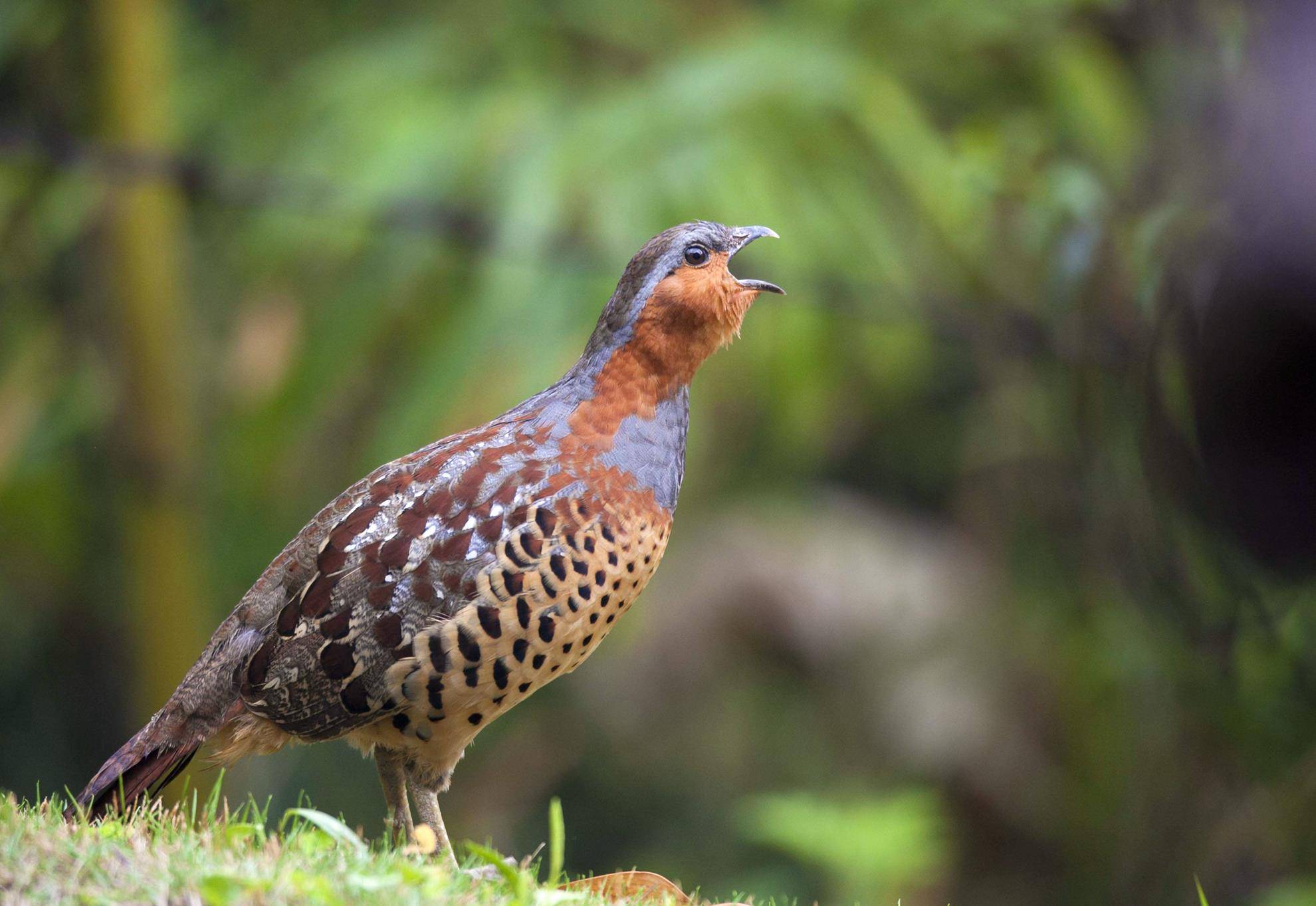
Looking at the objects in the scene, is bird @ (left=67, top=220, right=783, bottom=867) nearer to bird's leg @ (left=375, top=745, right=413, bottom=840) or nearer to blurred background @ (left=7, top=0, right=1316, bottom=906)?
bird's leg @ (left=375, top=745, right=413, bottom=840)

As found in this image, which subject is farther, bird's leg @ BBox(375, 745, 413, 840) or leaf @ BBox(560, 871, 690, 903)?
bird's leg @ BBox(375, 745, 413, 840)

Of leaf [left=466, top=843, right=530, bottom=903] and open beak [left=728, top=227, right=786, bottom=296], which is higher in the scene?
open beak [left=728, top=227, right=786, bottom=296]

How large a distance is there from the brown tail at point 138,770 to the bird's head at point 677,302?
1556mm

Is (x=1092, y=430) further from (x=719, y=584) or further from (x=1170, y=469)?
(x=719, y=584)

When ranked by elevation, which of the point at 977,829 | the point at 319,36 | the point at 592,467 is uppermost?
the point at 319,36

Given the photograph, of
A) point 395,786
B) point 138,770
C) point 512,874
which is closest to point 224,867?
point 512,874

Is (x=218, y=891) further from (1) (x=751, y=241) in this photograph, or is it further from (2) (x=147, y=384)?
(2) (x=147, y=384)

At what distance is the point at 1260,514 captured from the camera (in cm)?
348

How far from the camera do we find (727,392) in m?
7.03

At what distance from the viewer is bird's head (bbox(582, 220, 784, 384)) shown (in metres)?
3.44

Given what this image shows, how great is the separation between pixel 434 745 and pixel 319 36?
5.71 metres

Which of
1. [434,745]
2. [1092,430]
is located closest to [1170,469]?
[1092,430]

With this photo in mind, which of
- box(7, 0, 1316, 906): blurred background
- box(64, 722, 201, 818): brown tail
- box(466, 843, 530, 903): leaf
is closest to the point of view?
box(466, 843, 530, 903): leaf

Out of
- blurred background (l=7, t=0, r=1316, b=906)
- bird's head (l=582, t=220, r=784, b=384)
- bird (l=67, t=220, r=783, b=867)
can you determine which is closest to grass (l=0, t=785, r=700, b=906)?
bird (l=67, t=220, r=783, b=867)
